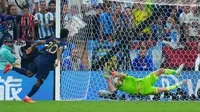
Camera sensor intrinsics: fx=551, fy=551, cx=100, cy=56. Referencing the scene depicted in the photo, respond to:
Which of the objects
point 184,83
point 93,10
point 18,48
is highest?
point 93,10

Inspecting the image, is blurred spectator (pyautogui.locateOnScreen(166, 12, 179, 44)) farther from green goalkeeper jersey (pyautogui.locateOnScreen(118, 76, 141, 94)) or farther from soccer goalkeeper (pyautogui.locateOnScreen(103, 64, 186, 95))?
green goalkeeper jersey (pyautogui.locateOnScreen(118, 76, 141, 94))

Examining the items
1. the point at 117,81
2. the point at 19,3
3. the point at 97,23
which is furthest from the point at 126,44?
the point at 19,3

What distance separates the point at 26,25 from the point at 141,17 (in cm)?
322

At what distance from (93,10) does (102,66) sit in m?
1.54

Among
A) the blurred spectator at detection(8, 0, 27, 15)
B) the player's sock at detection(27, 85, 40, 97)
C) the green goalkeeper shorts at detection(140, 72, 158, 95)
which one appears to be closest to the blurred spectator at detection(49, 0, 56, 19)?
the blurred spectator at detection(8, 0, 27, 15)

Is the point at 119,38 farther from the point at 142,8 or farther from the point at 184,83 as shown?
the point at 184,83

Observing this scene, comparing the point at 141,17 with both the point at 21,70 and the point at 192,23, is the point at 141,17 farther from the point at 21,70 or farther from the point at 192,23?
the point at 21,70

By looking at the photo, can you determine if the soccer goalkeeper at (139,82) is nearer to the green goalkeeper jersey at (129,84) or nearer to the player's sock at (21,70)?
the green goalkeeper jersey at (129,84)

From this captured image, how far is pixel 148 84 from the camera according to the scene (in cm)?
1377

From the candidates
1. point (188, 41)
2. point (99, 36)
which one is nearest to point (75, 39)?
point (99, 36)

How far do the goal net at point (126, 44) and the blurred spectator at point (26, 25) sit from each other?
1.22 meters

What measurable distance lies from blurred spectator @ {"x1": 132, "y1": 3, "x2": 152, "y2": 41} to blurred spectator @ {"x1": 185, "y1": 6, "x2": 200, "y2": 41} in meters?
1.06

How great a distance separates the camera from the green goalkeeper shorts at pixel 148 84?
13.7 m

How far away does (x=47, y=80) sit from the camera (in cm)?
1433
